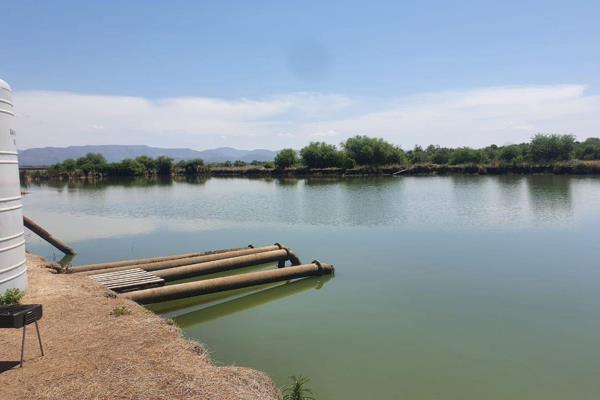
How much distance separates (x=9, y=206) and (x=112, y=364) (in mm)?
5265

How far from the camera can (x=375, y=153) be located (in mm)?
95000

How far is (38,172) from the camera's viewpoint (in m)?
107

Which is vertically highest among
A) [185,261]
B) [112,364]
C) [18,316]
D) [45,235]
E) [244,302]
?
[18,316]

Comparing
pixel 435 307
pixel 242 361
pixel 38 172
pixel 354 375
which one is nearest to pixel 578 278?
pixel 435 307

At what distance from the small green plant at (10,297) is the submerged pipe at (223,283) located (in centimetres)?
241

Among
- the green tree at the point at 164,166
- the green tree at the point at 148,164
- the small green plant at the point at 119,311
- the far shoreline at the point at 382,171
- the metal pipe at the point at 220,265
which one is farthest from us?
the green tree at the point at 164,166

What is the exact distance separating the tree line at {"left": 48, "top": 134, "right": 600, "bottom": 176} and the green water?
56974mm

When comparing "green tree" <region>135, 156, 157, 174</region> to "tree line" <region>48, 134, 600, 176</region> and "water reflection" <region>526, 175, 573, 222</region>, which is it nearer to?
"tree line" <region>48, 134, 600, 176</region>

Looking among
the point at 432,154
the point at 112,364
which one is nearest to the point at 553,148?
the point at 432,154

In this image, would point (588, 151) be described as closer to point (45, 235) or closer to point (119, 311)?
point (45, 235)

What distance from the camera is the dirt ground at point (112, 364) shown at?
19.6 ft

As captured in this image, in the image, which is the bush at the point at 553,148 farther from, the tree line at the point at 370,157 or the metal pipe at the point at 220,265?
the metal pipe at the point at 220,265

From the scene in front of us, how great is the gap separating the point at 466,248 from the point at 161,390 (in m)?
16.5

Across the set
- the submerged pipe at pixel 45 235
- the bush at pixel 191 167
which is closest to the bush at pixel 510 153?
the bush at pixel 191 167
